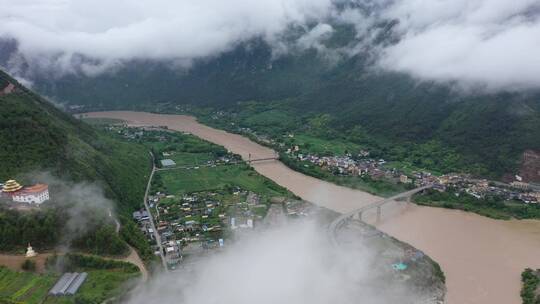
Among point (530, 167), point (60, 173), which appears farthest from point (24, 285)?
point (530, 167)

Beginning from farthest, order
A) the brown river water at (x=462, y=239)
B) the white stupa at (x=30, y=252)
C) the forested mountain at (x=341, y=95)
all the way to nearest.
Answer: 1. the forested mountain at (x=341, y=95)
2. the brown river water at (x=462, y=239)
3. the white stupa at (x=30, y=252)

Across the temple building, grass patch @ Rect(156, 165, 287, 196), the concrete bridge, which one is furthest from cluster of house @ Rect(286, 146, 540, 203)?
the temple building

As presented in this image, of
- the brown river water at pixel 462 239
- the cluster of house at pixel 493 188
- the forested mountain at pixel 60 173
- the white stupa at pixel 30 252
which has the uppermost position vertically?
the forested mountain at pixel 60 173

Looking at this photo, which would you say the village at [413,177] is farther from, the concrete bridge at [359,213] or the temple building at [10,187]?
the temple building at [10,187]

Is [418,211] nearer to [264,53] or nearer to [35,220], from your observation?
[35,220]

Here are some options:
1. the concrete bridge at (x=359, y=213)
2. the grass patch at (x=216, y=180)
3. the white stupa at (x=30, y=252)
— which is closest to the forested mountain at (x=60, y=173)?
the white stupa at (x=30, y=252)
